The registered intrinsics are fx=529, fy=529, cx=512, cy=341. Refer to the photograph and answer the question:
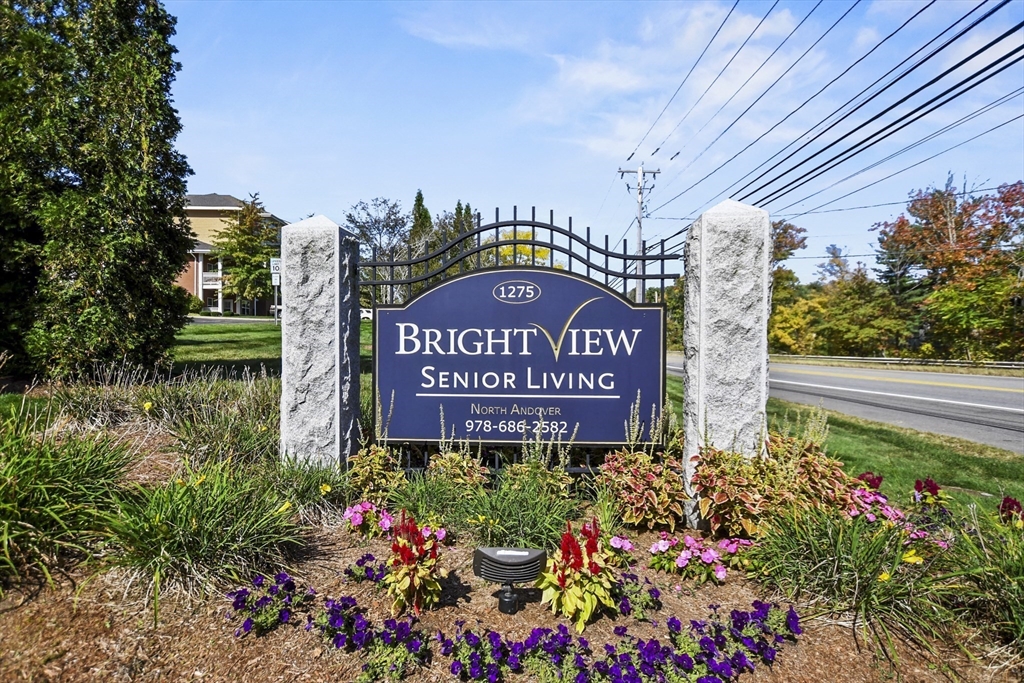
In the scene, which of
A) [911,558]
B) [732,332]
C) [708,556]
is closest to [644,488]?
[708,556]

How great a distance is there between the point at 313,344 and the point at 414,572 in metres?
2.37

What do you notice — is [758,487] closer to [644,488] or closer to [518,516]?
[644,488]

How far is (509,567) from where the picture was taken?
9.13ft

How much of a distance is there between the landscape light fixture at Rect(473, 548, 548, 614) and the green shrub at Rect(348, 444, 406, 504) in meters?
1.46

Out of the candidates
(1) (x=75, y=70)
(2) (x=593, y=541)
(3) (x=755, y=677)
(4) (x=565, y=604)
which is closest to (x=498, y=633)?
(4) (x=565, y=604)

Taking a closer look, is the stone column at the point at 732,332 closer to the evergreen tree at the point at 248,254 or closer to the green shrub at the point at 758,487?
the green shrub at the point at 758,487

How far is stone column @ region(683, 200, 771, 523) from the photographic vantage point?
4027mm

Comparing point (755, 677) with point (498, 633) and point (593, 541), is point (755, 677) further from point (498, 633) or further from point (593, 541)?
point (498, 633)

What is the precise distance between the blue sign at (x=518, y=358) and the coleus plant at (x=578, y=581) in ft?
5.65

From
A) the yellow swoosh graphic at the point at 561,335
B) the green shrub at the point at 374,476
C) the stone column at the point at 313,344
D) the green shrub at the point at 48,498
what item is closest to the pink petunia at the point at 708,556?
the yellow swoosh graphic at the point at 561,335

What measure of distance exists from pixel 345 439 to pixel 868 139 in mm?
8774

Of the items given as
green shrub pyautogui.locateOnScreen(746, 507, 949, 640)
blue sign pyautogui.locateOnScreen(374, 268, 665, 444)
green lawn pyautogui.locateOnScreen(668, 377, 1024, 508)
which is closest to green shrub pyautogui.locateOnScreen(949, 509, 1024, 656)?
green shrub pyautogui.locateOnScreen(746, 507, 949, 640)

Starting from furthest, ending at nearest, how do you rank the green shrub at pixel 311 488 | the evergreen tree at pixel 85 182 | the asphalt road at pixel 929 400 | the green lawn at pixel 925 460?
the asphalt road at pixel 929 400
the evergreen tree at pixel 85 182
the green lawn at pixel 925 460
the green shrub at pixel 311 488

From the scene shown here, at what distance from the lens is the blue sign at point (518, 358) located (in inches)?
178
